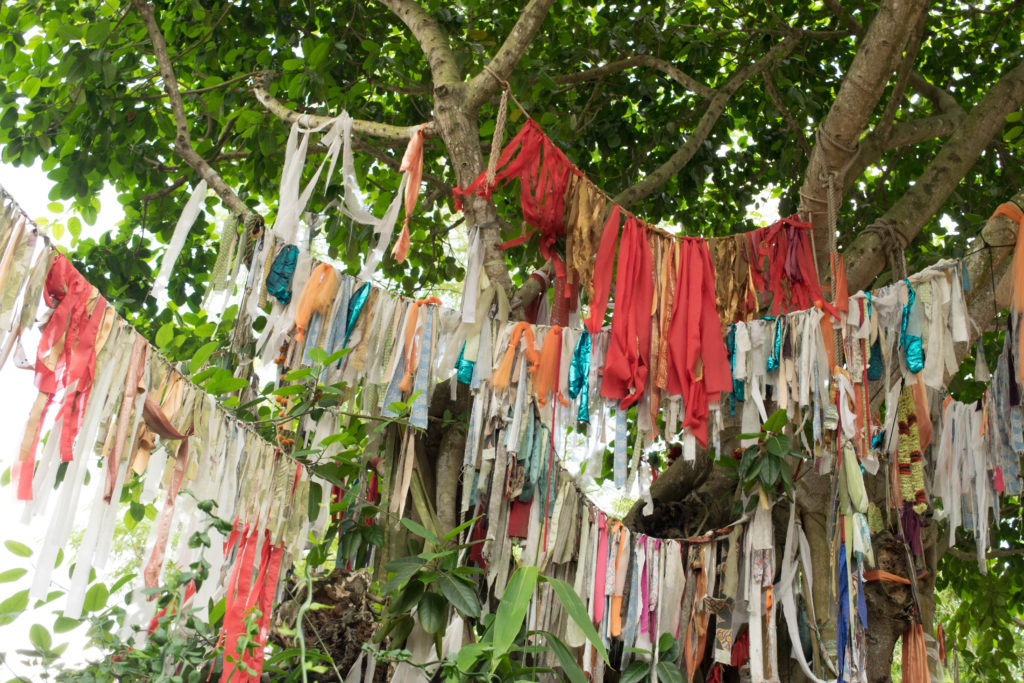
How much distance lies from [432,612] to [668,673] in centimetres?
103

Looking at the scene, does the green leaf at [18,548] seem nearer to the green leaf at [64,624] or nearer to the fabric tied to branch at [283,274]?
the green leaf at [64,624]

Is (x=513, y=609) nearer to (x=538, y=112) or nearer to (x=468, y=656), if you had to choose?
(x=468, y=656)

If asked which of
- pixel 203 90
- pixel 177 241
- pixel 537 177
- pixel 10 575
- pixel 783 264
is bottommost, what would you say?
pixel 10 575

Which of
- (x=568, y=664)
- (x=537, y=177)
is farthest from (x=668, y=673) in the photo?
(x=537, y=177)

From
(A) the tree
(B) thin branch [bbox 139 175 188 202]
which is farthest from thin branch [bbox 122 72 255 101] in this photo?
(B) thin branch [bbox 139 175 188 202]

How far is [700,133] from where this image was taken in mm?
4754

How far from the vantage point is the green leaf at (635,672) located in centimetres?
338

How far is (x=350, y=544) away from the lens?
3.27 meters

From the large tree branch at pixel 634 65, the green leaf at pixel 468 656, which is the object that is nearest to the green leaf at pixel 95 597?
the green leaf at pixel 468 656

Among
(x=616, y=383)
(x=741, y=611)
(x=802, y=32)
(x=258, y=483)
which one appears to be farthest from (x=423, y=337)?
(x=802, y=32)

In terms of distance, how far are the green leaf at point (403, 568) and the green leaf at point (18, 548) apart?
3.78 feet

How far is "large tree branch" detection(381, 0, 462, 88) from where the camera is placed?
411 cm

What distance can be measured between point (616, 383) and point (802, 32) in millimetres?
2599

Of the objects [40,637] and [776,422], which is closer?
[40,637]
